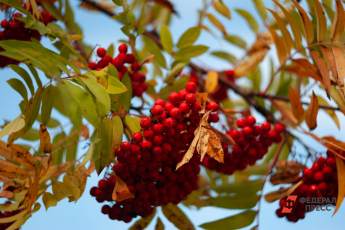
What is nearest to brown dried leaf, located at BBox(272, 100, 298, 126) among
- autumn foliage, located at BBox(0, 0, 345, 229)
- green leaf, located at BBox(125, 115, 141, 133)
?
autumn foliage, located at BBox(0, 0, 345, 229)

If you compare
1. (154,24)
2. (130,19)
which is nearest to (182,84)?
(130,19)

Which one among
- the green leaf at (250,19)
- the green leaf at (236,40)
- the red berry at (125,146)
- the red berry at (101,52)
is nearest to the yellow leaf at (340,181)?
the red berry at (125,146)

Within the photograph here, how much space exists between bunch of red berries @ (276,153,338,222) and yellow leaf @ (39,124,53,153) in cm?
108

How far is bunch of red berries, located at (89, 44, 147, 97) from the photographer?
255 cm

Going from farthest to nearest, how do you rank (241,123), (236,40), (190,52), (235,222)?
(236,40)
(190,52)
(241,123)
(235,222)

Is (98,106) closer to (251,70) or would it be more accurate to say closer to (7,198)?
(7,198)

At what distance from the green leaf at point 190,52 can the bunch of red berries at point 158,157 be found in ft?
2.01

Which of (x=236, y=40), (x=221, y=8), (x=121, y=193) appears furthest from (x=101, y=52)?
(x=236, y=40)

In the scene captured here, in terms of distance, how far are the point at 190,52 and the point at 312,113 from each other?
72 cm

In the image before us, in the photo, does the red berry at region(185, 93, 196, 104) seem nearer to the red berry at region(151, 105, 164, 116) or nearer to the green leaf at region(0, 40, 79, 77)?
the red berry at region(151, 105, 164, 116)

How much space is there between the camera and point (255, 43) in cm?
392

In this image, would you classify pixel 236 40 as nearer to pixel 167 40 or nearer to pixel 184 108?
pixel 167 40

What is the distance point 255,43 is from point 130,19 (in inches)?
58.4

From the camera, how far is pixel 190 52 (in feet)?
10.1
